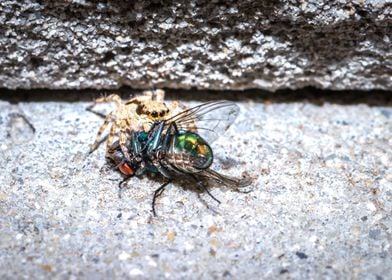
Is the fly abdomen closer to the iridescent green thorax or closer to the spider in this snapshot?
the iridescent green thorax

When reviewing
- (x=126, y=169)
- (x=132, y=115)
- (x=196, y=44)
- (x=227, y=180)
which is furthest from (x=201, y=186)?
(x=196, y=44)

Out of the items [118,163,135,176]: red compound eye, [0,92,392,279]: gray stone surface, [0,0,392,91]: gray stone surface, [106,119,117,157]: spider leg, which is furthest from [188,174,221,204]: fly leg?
[0,0,392,91]: gray stone surface

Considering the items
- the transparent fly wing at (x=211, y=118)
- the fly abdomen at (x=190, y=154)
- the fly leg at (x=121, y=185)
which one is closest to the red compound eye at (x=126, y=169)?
the fly leg at (x=121, y=185)

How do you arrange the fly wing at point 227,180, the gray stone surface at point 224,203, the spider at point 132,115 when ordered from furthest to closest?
the spider at point 132,115 < the fly wing at point 227,180 < the gray stone surface at point 224,203

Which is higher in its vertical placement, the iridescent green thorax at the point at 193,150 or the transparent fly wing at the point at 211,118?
the transparent fly wing at the point at 211,118

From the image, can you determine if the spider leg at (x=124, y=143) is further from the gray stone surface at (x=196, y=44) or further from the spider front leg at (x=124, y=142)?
the gray stone surface at (x=196, y=44)

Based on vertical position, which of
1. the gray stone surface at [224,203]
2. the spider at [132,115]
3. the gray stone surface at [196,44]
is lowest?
the gray stone surface at [224,203]
